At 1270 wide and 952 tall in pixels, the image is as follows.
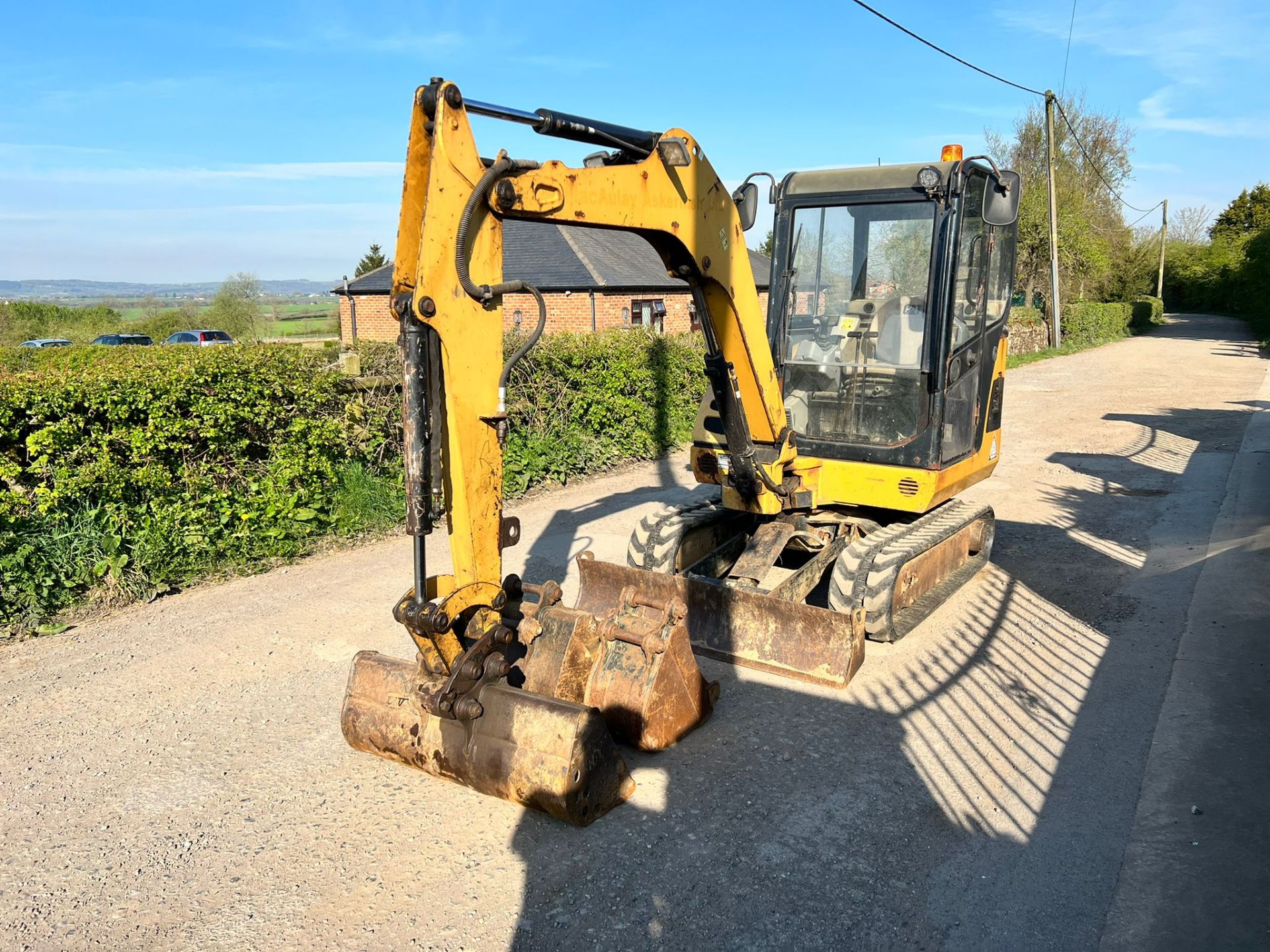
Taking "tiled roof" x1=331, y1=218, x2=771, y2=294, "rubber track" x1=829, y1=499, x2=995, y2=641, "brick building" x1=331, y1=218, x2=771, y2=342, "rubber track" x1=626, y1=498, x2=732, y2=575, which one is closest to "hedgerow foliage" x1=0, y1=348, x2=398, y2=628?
"rubber track" x1=626, y1=498, x2=732, y2=575

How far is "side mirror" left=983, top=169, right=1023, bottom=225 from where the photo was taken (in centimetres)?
568

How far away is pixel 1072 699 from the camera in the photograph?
5.15 meters

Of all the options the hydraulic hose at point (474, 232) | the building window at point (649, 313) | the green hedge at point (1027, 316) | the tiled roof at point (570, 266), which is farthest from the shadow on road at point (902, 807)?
the green hedge at point (1027, 316)

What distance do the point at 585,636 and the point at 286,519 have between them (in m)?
4.24

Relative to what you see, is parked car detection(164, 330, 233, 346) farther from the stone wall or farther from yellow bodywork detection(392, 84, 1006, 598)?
yellow bodywork detection(392, 84, 1006, 598)

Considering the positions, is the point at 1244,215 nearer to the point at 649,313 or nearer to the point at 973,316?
the point at 649,313

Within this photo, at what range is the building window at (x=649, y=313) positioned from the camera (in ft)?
88.0

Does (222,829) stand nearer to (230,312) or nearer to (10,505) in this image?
(10,505)


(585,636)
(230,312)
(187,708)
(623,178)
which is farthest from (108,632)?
(230,312)

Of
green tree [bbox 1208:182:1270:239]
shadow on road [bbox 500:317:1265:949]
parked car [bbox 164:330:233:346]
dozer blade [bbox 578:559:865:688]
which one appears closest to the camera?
shadow on road [bbox 500:317:1265:949]

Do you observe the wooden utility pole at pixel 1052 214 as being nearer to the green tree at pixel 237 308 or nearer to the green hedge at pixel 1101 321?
the green hedge at pixel 1101 321

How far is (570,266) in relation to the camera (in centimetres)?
2581

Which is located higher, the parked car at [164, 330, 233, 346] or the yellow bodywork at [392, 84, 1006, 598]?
the yellow bodywork at [392, 84, 1006, 598]

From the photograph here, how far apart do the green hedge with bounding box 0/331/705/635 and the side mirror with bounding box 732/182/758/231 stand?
12.9ft
